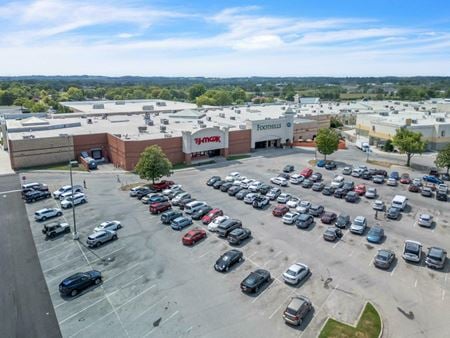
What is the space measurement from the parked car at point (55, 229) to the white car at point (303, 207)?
25726 mm

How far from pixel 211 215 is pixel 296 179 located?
814 inches

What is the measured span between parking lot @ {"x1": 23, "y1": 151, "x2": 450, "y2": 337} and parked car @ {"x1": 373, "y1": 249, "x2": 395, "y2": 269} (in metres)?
0.58

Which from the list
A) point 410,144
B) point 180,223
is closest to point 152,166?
point 180,223

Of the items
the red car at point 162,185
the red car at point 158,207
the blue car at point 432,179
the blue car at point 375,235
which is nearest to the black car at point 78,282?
the red car at point 158,207

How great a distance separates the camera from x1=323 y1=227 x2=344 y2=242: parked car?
116 feet

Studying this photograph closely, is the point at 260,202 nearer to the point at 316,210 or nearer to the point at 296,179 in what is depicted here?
the point at 316,210

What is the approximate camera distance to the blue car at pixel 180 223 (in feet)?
124

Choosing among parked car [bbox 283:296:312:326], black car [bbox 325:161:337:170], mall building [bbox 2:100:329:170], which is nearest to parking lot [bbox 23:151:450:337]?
parked car [bbox 283:296:312:326]

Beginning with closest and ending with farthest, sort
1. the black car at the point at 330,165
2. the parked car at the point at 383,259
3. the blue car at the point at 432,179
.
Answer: the parked car at the point at 383,259 → the blue car at the point at 432,179 → the black car at the point at 330,165

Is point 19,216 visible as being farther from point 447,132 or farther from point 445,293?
point 447,132

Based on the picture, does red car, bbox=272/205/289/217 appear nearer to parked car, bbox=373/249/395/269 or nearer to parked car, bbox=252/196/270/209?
parked car, bbox=252/196/270/209

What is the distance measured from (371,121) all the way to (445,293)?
217ft

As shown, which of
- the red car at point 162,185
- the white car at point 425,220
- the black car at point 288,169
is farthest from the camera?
the black car at point 288,169

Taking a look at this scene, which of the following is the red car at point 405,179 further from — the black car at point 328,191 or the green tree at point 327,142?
the black car at point 328,191
